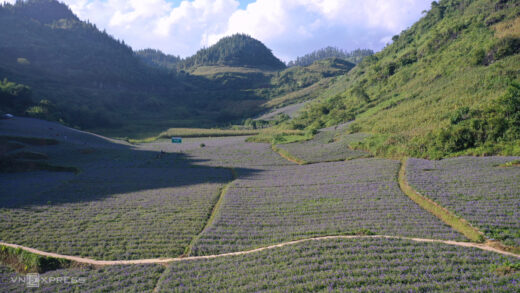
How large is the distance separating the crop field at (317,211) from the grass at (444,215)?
3.09ft

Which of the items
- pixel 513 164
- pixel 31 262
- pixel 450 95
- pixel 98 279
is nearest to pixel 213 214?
pixel 98 279

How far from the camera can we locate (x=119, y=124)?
164000 millimetres

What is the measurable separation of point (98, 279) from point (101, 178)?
31688 mm

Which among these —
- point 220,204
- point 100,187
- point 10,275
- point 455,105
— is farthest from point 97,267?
point 455,105

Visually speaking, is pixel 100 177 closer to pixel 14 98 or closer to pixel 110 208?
pixel 110 208

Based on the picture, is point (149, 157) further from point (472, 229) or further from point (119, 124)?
point (119, 124)

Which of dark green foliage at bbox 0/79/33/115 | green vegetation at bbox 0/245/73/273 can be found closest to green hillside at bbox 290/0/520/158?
green vegetation at bbox 0/245/73/273

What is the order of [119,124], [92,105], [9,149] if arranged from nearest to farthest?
[9,149] < [119,124] < [92,105]

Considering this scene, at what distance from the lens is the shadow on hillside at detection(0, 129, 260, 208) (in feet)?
119

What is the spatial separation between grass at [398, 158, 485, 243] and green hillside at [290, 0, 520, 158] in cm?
1774

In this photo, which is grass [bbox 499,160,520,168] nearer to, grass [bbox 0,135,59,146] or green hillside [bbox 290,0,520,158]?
green hillside [bbox 290,0,520,158]

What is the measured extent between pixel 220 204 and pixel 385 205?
17.4 metres

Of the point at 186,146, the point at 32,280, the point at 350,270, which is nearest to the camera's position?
the point at 350,270

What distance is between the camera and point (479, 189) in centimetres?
2720
